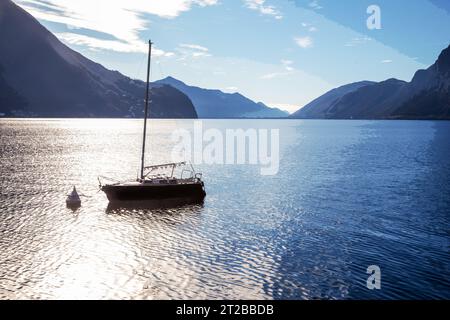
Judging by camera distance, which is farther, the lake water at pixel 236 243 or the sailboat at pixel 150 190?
the sailboat at pixel 150 190

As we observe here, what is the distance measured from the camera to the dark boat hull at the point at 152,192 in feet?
176

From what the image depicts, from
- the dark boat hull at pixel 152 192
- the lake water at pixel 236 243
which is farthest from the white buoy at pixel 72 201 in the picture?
the dark boat hull at pixel 152 192

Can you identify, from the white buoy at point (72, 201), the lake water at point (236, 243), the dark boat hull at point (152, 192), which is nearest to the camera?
the lake water at point (236, 243)

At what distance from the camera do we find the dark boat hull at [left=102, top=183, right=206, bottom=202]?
53.8 m

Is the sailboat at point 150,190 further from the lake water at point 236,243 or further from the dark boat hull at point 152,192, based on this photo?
the lake water at point 236,243

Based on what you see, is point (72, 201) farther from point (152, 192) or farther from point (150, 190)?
point (152, 192)

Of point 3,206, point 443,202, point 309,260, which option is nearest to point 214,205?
point 309,260

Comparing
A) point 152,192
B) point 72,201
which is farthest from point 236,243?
point 72,201

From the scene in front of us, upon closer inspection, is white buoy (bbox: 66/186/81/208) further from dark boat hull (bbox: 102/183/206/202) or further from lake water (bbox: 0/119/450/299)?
dark boat hull (bbox: 102/183/206/202)

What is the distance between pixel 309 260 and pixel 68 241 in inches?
896

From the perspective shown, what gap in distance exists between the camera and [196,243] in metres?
37.0

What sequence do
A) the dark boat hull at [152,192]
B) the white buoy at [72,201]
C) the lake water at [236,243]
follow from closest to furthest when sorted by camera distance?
the lake water at [236,243], the white buoy at [72,201], the dark boat hull at [152,192]

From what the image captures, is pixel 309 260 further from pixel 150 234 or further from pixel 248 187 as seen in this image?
pixel 248 187
